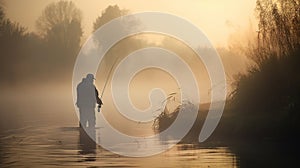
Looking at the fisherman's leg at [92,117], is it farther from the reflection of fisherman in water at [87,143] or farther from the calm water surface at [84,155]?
the calm water surface at [84,155]

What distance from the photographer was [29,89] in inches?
3494

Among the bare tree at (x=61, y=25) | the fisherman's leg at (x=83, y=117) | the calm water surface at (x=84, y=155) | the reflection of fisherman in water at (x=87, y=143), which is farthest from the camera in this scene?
the bare tree at (x=61, y=25)

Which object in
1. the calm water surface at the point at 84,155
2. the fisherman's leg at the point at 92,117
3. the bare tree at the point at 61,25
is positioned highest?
the bare tree at the point at 61,25

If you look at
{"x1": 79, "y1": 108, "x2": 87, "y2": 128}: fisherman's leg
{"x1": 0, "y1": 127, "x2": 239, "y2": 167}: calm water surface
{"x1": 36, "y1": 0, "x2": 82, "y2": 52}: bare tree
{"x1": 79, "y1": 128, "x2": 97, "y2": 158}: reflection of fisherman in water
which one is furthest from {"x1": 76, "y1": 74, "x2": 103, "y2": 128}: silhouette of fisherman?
{"x1": 36, "y1": 0, "x2": 82, "y2": 52}: bare tree

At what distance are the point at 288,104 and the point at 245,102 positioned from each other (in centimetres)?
356

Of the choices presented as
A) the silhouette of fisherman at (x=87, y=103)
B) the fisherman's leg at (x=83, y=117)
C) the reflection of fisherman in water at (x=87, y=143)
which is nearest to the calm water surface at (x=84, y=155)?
the reflection of fisherman in water at (x=87, y=143)

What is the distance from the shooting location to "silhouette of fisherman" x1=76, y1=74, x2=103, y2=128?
1073 inches

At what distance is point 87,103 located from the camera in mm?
27328

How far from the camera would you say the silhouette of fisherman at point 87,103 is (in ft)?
89.5

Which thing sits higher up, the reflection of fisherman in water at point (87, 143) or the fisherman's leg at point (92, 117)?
the fisherman's leg at point (92, 117)

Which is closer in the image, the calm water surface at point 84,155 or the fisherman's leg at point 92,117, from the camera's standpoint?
the calm water surface at point 84,155

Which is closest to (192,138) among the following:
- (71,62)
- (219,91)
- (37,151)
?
(37,151)

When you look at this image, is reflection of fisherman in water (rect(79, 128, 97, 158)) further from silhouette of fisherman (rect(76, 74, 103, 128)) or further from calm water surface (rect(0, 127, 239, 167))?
silhouette of fisherman (rect(76, 74, 103, 128))

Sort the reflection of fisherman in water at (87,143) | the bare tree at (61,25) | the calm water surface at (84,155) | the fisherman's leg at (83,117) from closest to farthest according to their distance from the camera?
the calm water surface at (84,155)
the reflection of fisherman in water at (87,143)
the fisherman's leg at (83,117)
the bare tree at (61,25)
